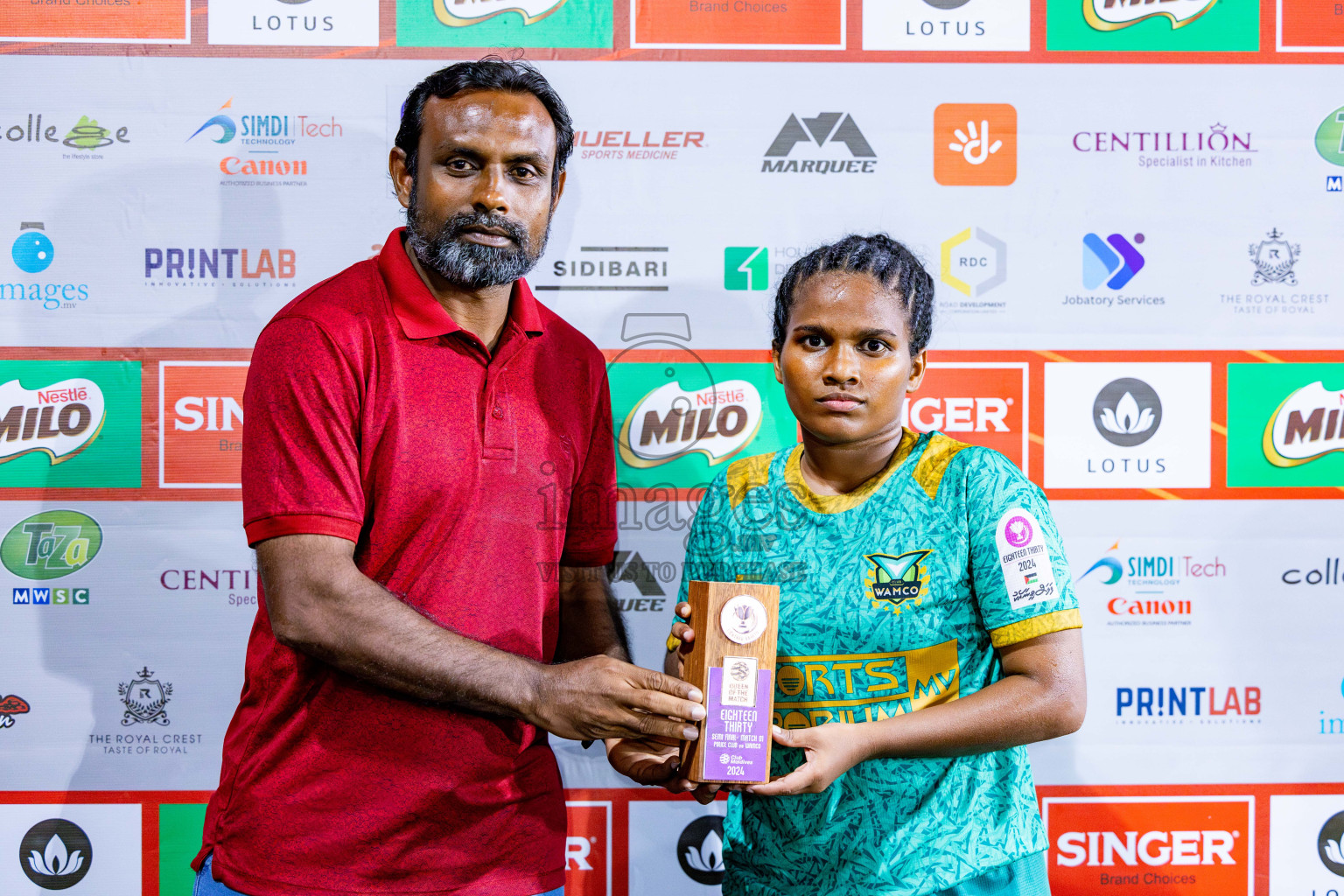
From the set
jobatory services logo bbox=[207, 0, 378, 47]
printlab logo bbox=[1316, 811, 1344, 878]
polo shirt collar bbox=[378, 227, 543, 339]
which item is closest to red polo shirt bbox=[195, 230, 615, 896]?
polo shirt collar bbox=[378, 227, 543, 339]

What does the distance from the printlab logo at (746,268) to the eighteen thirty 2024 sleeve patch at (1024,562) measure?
102cm

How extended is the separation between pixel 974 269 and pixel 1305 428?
89 centimetres

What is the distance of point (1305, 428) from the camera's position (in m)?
2.17

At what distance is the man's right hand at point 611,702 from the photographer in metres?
1.21

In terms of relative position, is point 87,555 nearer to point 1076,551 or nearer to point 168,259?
point 168,259

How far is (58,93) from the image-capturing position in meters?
2.10

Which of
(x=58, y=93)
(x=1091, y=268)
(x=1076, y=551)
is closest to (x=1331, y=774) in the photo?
(x=1076, y=551)

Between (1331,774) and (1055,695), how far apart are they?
1471mm

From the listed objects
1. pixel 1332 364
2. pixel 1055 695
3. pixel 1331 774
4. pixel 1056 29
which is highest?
pixel 1056 29

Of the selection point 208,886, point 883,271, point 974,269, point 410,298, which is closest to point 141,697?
point 208,886

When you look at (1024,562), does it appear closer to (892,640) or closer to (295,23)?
(892,640)

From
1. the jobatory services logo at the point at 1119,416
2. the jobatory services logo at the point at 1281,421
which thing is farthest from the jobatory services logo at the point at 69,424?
the jobatory services logo at the point at 1281,421

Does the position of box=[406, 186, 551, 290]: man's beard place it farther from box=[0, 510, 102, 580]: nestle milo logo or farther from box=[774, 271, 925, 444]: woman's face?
box=[0, 510, 102, 580]: nestle milo logo

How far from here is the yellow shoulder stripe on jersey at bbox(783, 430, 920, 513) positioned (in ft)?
4.48
